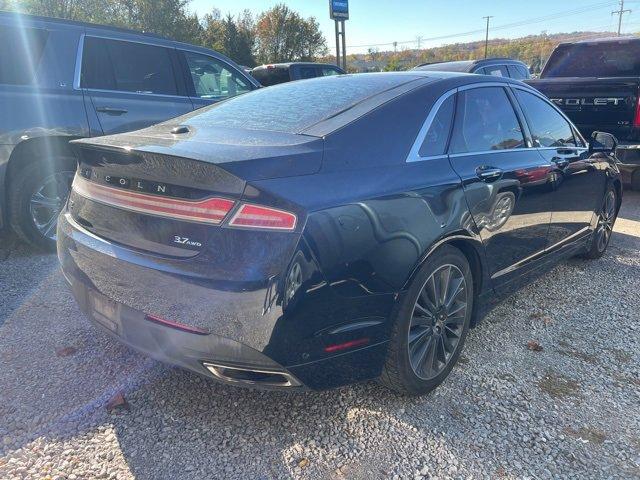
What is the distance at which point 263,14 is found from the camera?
41719 mm

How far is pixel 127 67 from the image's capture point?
16.2 ft

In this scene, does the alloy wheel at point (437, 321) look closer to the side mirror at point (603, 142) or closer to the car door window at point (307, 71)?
the side mirror at point (603, 142)

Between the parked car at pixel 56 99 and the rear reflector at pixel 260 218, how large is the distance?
305 centimetres

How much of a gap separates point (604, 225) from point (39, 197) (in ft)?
16.8

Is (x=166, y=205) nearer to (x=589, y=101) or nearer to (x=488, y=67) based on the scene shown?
(x=589, y=101)

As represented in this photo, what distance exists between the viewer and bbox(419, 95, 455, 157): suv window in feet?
8.55

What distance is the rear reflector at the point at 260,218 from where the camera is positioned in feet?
6.31

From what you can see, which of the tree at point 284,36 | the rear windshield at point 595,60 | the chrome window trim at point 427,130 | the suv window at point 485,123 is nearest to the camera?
the chrome window trim at point 427,130

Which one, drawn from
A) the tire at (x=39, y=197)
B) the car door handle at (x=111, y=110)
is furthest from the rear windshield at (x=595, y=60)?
the tire at (x=39, y=197)

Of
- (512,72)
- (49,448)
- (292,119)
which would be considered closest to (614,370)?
(292,119)

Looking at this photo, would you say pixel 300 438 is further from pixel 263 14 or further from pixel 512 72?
pixel 263 14

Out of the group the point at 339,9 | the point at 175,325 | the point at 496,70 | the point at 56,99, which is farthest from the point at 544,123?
the point at 339,9

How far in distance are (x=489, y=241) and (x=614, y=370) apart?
1.05 meters

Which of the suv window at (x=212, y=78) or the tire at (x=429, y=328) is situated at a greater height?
the suv window at (x=212, y=78)
